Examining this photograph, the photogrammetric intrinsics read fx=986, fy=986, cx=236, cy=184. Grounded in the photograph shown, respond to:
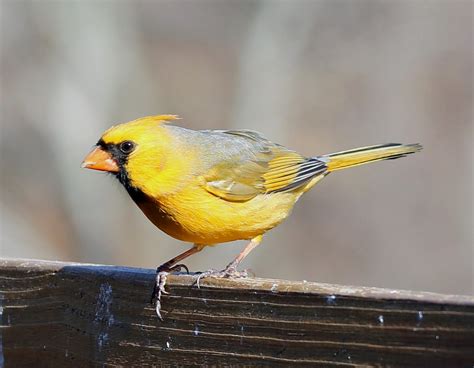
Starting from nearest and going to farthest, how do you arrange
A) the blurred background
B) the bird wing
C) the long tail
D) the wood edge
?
1. the wood edge
2. the bird wing
3. the long tail
4. the blurred background

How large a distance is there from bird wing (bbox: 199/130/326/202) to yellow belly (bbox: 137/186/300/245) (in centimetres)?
13

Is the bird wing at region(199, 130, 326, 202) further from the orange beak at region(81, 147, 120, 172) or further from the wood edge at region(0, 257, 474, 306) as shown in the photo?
the wood edge at region(0, 257, 474, 306)

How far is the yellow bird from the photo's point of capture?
420 cm

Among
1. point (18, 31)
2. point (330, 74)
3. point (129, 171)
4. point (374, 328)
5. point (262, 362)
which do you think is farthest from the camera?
point (330, 74)

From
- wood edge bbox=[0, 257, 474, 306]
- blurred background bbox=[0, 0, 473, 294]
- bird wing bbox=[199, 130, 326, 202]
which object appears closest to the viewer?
wood edge bbox=[0, 257, 474, 306]

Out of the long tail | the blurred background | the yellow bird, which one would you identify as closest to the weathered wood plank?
the yellow bird

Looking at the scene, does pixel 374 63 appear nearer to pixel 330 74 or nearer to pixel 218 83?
pixel 330 74

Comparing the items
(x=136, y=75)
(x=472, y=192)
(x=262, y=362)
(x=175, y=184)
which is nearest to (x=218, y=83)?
(x=136, y=75)

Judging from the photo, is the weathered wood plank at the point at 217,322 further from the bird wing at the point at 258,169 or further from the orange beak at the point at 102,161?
the bird wing at the point at 258,169

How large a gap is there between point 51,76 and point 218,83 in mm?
4883

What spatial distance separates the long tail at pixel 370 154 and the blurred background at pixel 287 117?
189 inches

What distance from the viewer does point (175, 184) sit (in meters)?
4.28

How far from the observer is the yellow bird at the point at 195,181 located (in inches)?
165

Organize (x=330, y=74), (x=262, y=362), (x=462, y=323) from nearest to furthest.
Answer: (x=462, y=323), (x=262, y=362), (x=330, y=74)
